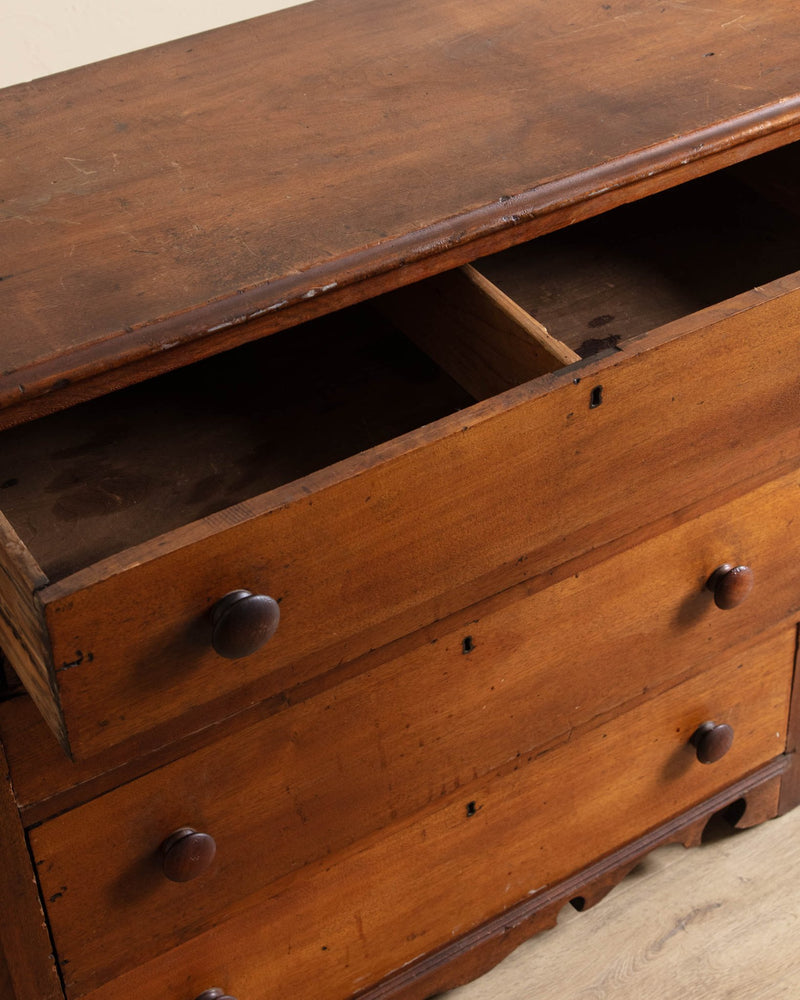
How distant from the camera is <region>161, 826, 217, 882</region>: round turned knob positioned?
1.11 metres

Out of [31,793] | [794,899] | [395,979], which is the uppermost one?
[31,793]

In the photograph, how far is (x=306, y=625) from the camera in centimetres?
104

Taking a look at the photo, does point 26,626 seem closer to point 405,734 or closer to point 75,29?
point 405,734

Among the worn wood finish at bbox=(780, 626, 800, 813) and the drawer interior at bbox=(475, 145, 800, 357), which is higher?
the drawer interior at bbox=(475, 145, 800, 357)

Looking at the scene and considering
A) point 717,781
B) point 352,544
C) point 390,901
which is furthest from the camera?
point 717,781

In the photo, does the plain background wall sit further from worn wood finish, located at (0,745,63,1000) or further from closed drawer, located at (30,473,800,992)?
worn wood finish, located at (0,745,63,1000)

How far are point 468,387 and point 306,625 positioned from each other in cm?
30

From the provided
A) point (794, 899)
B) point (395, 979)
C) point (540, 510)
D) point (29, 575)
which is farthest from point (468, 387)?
point (794, 899)

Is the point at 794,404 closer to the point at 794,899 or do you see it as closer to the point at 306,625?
the point at 306,625

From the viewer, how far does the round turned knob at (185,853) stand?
3.64 feet

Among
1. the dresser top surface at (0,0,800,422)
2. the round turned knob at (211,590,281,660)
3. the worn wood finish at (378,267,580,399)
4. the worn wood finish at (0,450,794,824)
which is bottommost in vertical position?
the worn wood finish at (0,450,794,824)

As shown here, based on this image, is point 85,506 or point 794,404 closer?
point 85,506

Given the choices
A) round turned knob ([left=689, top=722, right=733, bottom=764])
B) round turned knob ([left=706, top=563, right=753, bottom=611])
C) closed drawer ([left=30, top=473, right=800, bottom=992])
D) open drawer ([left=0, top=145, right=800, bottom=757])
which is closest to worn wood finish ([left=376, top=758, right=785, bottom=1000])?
round turned knob ([left=689, top=722, right=733, bottom=764])

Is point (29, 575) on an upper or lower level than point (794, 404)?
upper
